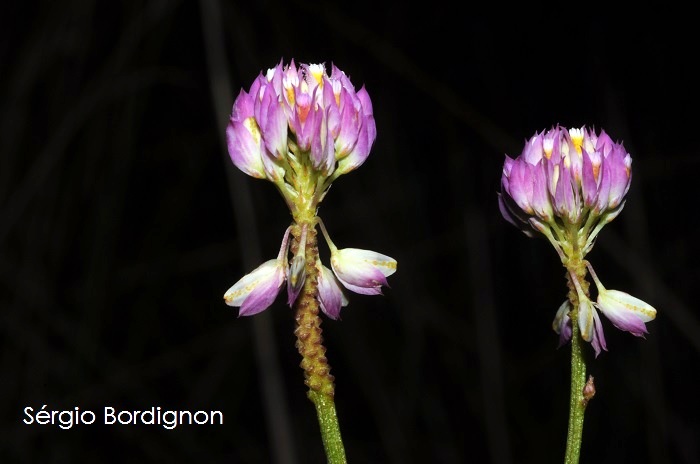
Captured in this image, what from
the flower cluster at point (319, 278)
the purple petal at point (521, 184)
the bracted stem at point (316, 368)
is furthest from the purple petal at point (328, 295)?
the purple petal at point (521, 184)

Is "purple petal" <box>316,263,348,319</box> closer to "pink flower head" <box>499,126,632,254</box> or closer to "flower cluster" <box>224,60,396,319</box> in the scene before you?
"flower cluster" <box>224,60,396,319</box>

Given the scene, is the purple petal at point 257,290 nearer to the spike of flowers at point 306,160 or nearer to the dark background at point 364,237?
the spike of flowers at point 306,160

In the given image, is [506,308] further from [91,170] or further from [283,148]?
[283,148]

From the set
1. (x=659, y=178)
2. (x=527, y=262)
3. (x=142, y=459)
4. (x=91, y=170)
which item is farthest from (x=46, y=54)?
(x=659, y=178)

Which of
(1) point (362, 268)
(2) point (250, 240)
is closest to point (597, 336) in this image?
(1) point (362, 268)

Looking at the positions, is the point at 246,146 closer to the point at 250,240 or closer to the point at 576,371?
the point at 576,371

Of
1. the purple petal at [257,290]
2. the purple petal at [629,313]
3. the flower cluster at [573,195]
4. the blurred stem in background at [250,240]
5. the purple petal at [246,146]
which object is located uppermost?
the blurred stem in background at [250,240]
